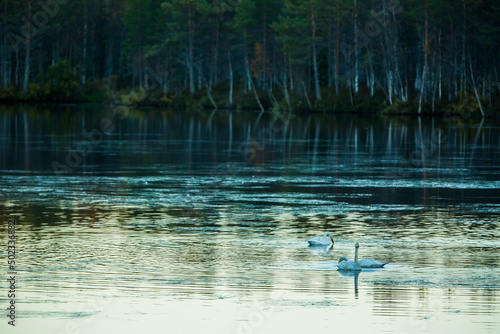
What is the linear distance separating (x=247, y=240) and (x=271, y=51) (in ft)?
280

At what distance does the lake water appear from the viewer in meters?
11.9

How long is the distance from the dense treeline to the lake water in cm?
4298

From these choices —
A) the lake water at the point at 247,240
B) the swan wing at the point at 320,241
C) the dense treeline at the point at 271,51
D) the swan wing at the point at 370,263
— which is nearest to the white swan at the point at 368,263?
the swan wing at the point at 370,263

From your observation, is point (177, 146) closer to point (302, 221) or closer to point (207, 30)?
point (302, 221)

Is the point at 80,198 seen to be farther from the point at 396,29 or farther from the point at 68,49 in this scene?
the point at 68,49

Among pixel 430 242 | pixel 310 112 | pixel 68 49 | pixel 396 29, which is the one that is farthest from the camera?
pixel 68 49

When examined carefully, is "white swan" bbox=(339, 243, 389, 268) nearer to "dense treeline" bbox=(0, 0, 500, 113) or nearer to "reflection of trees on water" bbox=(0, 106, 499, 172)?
"reflection of trees on water" bbox=(0, 106, 499, 172)

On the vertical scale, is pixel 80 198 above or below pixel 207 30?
below

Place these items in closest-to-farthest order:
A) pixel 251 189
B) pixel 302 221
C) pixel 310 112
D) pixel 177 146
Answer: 1. pixel 302 221
2. pixel 251 189
3. pixel 177 146
4. pixel 310 112

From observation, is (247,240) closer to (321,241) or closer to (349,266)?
(321,241)

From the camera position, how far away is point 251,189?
2544 cm

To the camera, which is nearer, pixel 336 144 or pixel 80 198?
pixel 80 198

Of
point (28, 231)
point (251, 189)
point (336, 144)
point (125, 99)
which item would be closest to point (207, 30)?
point (125, 99)

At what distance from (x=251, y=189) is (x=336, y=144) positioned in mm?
18099
